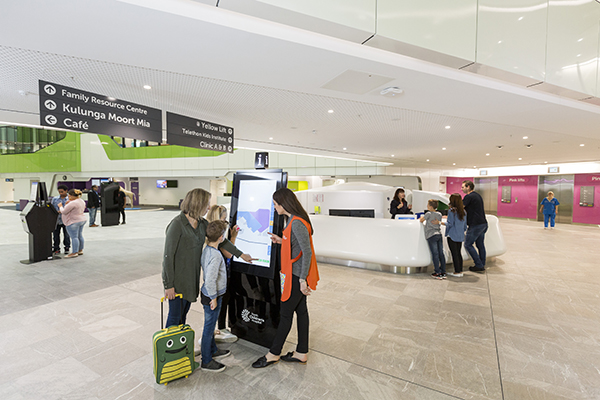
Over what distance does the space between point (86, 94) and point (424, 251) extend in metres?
5.92

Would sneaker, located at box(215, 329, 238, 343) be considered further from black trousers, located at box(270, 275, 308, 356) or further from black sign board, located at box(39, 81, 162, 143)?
black sign board, located at box(39, 81, 162, 143)

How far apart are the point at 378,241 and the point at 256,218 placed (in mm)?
3398

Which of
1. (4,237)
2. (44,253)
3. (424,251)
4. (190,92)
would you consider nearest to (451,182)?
(424,251)

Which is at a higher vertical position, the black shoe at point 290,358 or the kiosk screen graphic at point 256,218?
the kiosk screen graphic at point 256,218

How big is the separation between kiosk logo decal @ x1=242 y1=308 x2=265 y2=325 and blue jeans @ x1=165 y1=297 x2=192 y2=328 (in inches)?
23.2

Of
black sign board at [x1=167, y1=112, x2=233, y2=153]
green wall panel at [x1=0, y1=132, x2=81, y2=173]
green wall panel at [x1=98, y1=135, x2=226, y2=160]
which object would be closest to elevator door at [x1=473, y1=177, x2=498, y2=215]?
black sign board at [x1=167, y1=112, x2=233, y2=153]

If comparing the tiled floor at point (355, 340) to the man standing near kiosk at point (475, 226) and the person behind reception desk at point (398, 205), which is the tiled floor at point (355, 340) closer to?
the man standing near kiosk at point (475, 226)

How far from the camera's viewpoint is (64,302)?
404cm

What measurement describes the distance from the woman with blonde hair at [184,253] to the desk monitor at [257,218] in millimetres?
486

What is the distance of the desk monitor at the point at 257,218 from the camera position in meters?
2.82

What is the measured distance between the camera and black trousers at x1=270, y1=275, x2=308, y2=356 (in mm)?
2568

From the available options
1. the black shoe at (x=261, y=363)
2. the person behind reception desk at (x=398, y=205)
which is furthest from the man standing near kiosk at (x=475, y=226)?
the black shoe at (x=261, y=363)

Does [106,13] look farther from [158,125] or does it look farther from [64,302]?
[64,302]

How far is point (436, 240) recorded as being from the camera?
5328 millimetres
